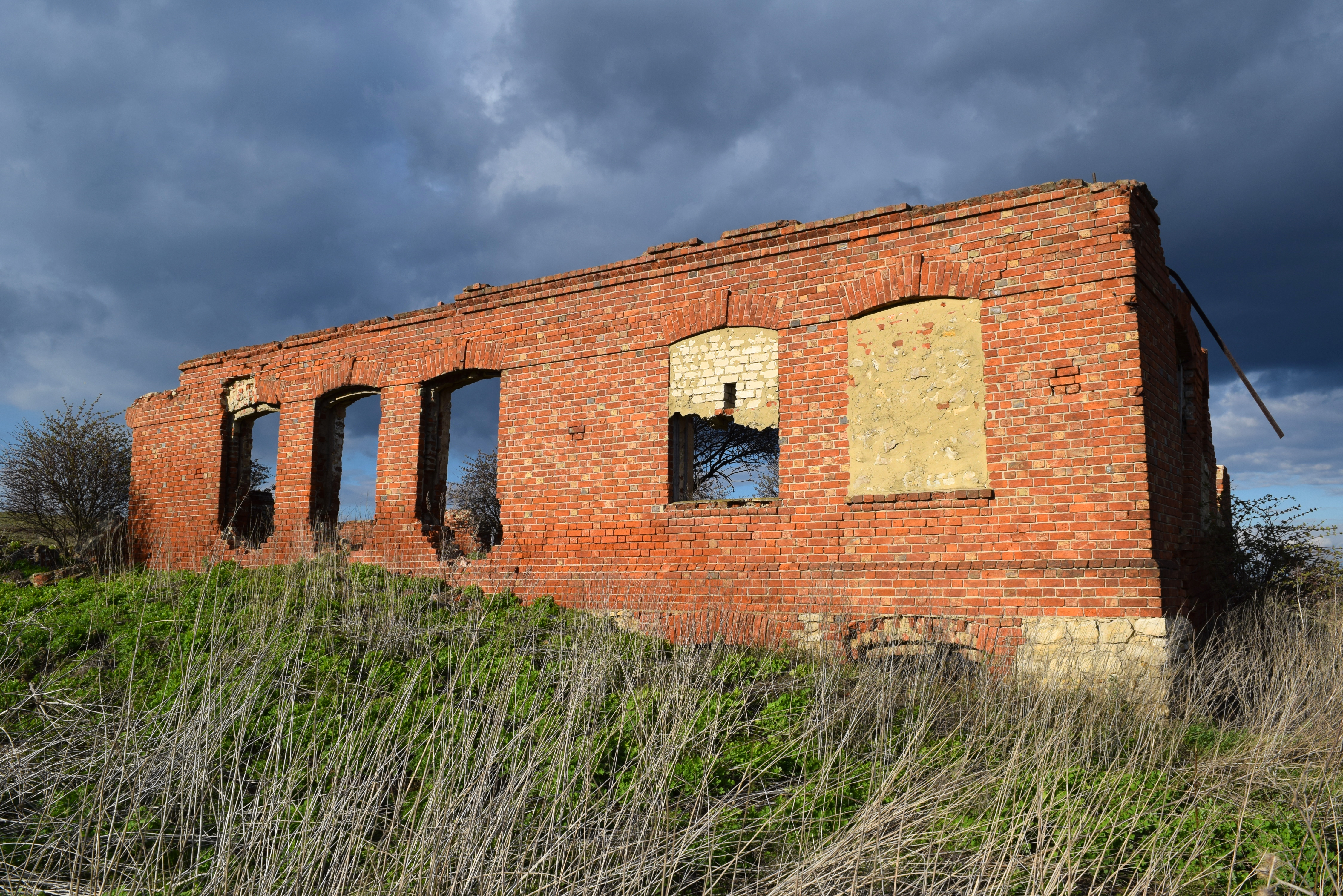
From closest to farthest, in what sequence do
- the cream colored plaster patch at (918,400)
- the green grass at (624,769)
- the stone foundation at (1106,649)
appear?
the green grass at (624,769)
the stone foundation at (1106,649)
the cream colored plaster patch at (918,400)

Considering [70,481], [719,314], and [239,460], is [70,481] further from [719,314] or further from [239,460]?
[719,314]

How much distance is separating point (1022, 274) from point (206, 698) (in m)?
6.83

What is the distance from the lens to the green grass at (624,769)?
3.25 m

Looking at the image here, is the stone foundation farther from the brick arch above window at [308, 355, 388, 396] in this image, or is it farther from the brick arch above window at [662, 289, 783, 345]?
the brick arch above window at [308, 355, 388, 396]

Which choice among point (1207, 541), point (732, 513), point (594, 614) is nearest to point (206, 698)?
point (594, 614)

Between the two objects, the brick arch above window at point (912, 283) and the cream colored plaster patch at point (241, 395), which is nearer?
the brick arch above window at point (912, 283)

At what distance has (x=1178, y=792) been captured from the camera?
179 inches

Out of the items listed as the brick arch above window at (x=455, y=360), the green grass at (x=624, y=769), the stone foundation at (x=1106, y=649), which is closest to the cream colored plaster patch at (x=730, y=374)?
the brick arch above window at (x=455, y=360)

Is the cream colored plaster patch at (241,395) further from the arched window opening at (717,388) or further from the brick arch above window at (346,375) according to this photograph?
the arched window opening at (717,388)

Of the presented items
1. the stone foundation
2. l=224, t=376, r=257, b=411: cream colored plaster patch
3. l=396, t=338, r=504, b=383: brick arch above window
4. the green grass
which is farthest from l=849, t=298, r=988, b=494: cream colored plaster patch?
l=224, t=376, r=257, b=411: cream colored plaster patch

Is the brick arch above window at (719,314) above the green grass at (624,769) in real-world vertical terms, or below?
above

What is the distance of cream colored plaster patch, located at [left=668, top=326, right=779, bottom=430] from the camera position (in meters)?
8.26

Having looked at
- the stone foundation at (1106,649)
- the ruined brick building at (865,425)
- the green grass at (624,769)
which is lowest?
the green grass at (624,769)

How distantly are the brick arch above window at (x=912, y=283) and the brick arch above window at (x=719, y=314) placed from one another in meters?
0.77
